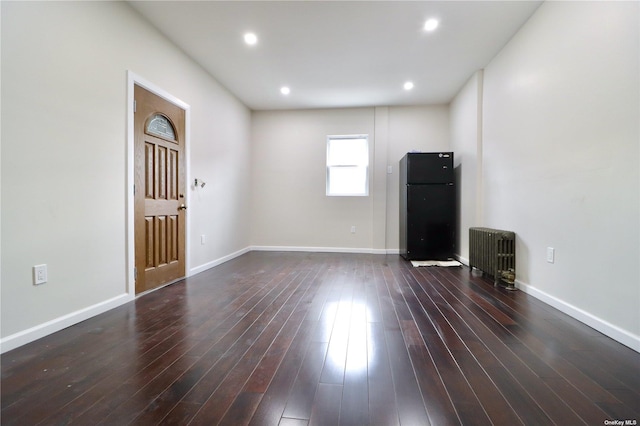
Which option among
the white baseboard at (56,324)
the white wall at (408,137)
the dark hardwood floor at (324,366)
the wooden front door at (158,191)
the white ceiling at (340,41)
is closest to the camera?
the dark hardwood floor at (324,366)

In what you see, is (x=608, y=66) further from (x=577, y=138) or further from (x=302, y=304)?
(x=302, y=304)

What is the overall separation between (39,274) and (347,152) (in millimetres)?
4360

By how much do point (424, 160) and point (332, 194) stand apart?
5.68 feet

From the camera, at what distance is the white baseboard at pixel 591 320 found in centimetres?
160

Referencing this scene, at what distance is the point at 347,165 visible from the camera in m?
5.07

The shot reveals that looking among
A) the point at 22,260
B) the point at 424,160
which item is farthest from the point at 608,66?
the point at 22,260

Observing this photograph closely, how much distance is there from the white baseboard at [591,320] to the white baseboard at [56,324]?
356cm

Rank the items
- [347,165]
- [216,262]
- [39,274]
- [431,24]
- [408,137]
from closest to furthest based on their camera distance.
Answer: [39,274]
[431,24]
[216,262]
[408,137]
[347,165]

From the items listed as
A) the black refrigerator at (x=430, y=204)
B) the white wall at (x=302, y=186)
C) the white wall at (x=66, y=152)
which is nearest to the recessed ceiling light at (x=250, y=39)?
the white wall at (x=66, y=152)

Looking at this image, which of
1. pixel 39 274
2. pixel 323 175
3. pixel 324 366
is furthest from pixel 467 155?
pixel 39 274

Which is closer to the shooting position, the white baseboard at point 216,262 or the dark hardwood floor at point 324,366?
the dark hardwood floor at point 324,366

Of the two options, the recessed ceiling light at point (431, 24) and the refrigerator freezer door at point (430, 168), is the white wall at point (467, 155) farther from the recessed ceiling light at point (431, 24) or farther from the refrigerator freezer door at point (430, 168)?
the recessed ceiling light at point (431, 24)

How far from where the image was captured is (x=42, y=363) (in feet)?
4.70

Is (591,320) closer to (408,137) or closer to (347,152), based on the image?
(408,137)
